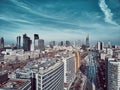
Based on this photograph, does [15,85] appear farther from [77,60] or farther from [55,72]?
[77,60]

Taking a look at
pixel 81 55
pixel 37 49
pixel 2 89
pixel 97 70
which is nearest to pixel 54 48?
pixel 37 49

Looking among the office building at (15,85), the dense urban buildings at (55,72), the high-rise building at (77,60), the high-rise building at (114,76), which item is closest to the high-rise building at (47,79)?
the dense urban buildings at (55,72)

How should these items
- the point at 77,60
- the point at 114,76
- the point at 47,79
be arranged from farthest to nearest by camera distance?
the point at 77,60, the point at 114,76, the point at 47,79

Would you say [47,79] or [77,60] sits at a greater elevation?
[47,79]

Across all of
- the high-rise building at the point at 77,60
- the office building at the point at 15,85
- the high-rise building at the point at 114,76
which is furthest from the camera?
the high-rise building at the point at 77,60

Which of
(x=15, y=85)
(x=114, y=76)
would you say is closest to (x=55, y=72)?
(x=114, y=76)

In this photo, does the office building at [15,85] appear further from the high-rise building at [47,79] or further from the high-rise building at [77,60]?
the high-rise building at [77,60]

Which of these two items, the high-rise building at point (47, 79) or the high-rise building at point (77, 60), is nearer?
the high-rise building at point (47, 79)

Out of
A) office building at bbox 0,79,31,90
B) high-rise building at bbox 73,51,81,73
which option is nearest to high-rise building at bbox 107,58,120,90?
office building at bbox 0,79,31,90

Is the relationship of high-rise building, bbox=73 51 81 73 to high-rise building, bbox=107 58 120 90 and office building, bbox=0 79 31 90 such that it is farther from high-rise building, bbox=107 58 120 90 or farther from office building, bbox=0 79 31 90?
office building, bbox=0 79 31 90

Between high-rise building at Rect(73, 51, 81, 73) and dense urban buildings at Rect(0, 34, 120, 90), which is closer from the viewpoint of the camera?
dense urban buildings at Rect(0, 34, 120, 90)

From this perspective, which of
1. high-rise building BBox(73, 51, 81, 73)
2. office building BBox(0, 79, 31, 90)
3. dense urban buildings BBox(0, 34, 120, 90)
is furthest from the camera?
high-rise building BBox(73, 51, 81, 73)

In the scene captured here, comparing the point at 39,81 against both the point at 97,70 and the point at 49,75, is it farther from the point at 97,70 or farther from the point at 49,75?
the point at 97,70
